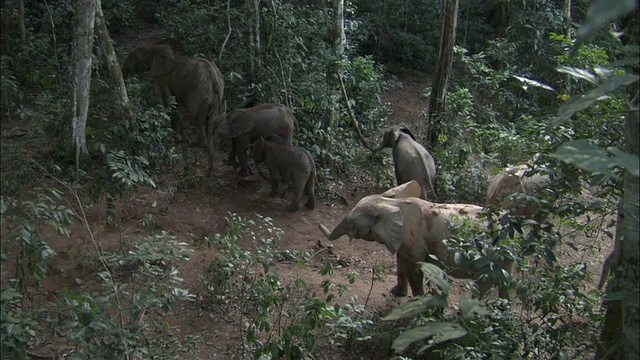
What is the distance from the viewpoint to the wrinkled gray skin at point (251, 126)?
28.5 ft

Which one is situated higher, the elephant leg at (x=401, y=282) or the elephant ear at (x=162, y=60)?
the elephant ear at (x=162, y=60)

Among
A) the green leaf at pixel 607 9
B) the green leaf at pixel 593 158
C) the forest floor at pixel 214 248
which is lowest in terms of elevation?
the forest floor at pixel 214 248

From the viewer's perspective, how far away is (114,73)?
7332mm

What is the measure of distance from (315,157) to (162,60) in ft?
8.86

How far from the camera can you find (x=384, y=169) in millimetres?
10039

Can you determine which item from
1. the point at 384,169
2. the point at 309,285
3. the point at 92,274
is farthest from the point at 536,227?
the point at 384,169

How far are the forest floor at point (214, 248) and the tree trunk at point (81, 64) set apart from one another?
73 cm

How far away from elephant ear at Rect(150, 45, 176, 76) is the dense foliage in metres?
0.32

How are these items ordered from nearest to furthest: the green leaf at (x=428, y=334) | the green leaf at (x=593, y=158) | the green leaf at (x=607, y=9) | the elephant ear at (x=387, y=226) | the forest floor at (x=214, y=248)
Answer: the green leaf at (x=607, y=9) → the green leaf at (x=593, y=158) → the green leaf at (x=428, y=334) → the forest floor at (x=214, y=248) → the elephant ear at (x=387, y=226)

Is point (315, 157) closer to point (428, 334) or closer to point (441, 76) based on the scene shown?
point (441, 76)

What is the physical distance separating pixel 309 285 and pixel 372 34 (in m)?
9.08

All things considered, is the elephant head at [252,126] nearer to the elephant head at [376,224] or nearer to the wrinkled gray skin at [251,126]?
the wrinkled gray skin at [251,126]

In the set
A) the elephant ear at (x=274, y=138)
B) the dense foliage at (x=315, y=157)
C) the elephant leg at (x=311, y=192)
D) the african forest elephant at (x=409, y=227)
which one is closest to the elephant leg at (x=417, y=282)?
the african forest elephant at (x=409, y=227)

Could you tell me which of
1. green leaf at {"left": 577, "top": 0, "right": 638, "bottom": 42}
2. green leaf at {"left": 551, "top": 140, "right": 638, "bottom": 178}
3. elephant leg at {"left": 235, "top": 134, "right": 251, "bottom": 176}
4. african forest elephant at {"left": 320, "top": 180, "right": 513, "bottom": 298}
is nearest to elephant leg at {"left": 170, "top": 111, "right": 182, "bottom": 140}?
elephant leg at {"left": 235, "top": 134, "right": 251, "bottom": 176}
